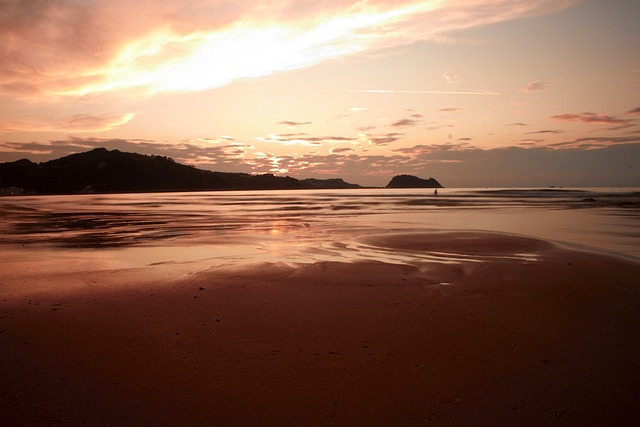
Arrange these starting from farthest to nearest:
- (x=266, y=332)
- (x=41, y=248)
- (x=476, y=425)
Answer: (x=41, y=248) < (x=266, y=332) < (x=476, y=425)

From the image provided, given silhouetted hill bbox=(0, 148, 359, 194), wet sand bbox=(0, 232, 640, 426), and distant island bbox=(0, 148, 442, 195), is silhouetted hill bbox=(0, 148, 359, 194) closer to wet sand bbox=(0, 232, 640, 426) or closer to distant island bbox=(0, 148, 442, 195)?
distant island bbox=(0, 148, 442, 195)

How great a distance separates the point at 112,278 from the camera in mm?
10820

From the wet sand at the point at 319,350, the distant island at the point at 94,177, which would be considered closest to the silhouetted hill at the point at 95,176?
the distant island at the point at 94,177

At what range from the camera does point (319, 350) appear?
20.3ft

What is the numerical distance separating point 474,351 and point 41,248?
16292mm

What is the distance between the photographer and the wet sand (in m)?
4.59

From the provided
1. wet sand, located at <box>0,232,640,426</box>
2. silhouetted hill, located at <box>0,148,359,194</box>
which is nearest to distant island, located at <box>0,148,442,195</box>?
silhouetted hill, located at <box>0,148,359,194</box>

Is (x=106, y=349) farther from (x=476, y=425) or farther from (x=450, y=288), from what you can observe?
(x=450, y=288)

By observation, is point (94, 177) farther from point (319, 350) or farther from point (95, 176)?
point (319, 350)

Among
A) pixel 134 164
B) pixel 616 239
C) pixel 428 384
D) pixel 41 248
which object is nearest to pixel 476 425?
pixel 428 384

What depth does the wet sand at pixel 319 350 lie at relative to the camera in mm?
4590

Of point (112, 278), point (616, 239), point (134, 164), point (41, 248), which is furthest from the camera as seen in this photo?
point (134, 164)

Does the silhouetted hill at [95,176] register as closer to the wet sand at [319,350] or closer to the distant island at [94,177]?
the distant island at [94,177]

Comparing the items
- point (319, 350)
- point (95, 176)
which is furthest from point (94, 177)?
point (319, 350)
